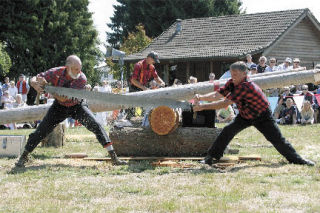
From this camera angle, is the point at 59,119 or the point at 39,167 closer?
the point at 39,167

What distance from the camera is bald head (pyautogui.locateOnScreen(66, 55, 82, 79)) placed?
6605mm

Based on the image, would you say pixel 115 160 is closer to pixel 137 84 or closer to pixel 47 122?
pixel 47 122

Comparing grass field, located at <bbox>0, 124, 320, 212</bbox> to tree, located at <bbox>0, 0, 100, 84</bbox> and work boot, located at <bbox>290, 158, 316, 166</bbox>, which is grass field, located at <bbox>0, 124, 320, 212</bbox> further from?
tree, located at <bbox>0, 0, 100, 84</bbox>

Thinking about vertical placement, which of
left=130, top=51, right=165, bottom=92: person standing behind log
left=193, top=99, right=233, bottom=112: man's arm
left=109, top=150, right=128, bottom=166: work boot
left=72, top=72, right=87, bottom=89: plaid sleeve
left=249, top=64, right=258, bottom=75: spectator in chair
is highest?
left=249, top=64, right=258, bottom=75: spectator in chair

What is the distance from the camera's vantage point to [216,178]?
5852 millimetres

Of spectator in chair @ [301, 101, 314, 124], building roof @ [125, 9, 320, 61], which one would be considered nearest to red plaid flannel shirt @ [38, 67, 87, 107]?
spectator in chair @ [301, 101, 314, 124]

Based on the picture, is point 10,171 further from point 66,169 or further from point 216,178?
point 216,178

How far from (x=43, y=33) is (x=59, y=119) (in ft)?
86.5

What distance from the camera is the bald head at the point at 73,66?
6605 mm

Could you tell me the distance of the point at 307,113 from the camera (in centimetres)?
1417

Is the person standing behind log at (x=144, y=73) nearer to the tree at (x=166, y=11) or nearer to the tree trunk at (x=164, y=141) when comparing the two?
the tree trunk at (x=164, y=141)

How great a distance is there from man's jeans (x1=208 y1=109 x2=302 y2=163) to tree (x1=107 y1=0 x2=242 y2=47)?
111 ft

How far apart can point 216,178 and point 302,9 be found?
80.8ft

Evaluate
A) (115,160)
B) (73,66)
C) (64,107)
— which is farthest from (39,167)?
(73,66)
